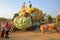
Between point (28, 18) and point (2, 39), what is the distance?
5739 millimetres

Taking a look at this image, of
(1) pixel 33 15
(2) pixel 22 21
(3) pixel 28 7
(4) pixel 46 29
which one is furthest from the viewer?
(3) pixel 28 7

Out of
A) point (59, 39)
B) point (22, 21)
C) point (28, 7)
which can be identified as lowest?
point (59, 39)

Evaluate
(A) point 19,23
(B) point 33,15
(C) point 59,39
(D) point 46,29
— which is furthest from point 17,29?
(C) point 59,39

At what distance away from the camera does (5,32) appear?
1181cm

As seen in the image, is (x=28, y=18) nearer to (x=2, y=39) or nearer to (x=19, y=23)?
(x=19, y=23)

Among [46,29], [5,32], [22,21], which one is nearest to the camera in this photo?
[5,32]

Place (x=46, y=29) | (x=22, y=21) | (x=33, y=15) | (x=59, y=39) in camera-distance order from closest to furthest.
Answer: (x=59, y=39), (x=46, y=29), (x=22, y=21), (x=33, y=15)

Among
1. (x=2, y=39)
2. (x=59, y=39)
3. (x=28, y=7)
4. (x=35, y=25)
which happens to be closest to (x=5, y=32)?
(x=2, y=39)

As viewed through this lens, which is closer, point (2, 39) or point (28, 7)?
point (2, 39)

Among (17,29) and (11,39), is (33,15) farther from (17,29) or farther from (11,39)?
(11,39)

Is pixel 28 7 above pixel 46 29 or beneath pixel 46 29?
above

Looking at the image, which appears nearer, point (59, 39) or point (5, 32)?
point (59, 39)

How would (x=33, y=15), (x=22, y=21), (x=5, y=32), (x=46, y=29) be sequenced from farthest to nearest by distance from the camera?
Answer: (x=33, y=15)
(x=22, y=21)
(x=46, y=29)
(x=5, y=32)

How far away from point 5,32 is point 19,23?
184 inches
